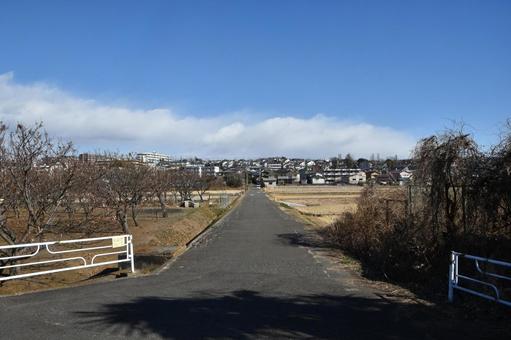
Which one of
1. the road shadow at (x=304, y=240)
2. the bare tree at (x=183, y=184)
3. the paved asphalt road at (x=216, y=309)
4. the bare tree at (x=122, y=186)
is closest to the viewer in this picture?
the paved asphalt road at (x=216, y=309)

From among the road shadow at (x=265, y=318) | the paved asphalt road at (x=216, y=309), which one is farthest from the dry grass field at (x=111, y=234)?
the road shadow at (x=265, y=318)

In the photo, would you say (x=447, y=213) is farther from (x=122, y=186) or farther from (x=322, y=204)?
(x=322, y=204)

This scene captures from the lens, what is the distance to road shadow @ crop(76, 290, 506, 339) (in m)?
6.71

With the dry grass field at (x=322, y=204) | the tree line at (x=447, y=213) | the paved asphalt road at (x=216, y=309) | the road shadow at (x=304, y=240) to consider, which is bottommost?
the dry grass field at (x=322, y=204)

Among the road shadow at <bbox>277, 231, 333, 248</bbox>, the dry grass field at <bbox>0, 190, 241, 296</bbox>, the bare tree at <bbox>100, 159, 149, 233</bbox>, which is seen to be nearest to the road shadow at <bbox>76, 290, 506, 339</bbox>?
the dry grass field at <bbox>0, 190, 241, 296</bbox>

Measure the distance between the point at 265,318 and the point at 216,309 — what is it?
1.05 meters

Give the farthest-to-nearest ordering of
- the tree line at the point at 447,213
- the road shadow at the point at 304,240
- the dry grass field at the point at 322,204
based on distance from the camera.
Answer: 1. the dry grass field at the point at 322,204
2. the road shadow at the point at 304,240
3. the tree line at the point at 447,213

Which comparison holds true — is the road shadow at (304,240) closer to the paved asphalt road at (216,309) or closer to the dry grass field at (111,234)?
the dry grass field at (111,234)

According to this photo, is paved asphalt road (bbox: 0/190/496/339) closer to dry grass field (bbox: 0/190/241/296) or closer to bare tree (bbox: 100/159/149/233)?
dry grass field (bbox: 0/190/241/296)

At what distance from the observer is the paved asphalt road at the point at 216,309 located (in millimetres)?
6820

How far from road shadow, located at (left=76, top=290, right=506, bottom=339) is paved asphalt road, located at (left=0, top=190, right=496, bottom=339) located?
14 mm

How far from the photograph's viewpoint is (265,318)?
754cm

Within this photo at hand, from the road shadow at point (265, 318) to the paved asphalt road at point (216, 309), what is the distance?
14mm

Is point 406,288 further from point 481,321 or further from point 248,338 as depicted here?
point 248,338
